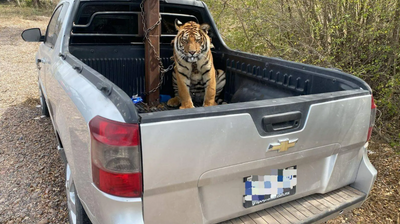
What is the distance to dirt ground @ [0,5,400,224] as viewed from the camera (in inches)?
118

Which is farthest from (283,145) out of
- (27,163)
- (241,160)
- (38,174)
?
(27,163)

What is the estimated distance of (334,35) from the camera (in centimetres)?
521

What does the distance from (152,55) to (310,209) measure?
271 cm

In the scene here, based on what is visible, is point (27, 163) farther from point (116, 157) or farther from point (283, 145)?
point (283, 145)

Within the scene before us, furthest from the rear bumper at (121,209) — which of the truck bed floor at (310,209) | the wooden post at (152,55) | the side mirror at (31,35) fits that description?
the side mirror at (31,35)

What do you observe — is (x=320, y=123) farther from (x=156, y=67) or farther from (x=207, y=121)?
(x=156, y=67)

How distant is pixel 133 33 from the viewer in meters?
4.12

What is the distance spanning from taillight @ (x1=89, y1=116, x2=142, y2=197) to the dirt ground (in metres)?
1.66

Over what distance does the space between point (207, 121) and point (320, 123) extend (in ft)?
2.60

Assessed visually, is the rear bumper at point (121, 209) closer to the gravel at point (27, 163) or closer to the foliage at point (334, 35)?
the gravel at point (27, 163)

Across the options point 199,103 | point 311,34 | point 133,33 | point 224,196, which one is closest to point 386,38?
point 311,34

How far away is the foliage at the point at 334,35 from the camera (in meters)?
4.30

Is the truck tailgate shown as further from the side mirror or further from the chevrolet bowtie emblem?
the side mirror

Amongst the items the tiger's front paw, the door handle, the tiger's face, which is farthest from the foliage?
the door handle
